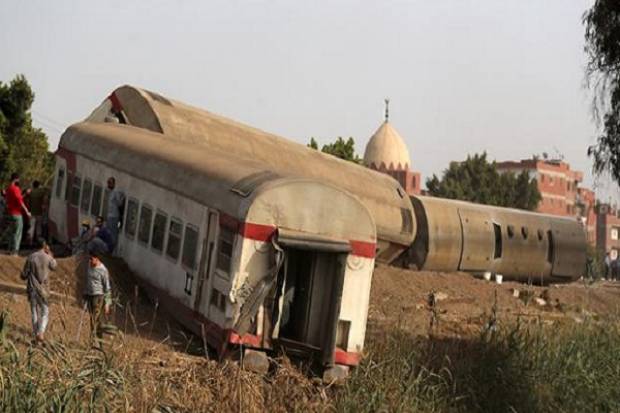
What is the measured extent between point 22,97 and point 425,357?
80.2 ft

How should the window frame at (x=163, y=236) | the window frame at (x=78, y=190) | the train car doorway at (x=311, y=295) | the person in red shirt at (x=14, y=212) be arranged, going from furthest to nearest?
1. the window frame at (x=78, y=190)
2. the person in red shirt at (x=14, y=212)
3. the window frame at (x=163, y=236)
4. the train car doorway at (x=311, y=295)

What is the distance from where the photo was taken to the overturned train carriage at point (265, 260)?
Answer: 13156 mm

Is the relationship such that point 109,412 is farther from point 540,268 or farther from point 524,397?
point 540,268

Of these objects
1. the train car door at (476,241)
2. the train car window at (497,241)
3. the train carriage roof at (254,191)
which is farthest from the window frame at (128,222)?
the train car window at (497,241)

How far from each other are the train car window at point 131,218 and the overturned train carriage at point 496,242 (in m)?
10.8

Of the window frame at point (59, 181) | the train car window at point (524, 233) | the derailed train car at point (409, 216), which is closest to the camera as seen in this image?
the window frame at point (59, 181)

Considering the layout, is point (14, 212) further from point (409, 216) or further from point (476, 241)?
point (476, 241)

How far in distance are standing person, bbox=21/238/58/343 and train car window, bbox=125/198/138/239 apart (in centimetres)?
406

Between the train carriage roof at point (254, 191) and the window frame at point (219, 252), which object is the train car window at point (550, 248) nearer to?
the train carriage roof at point (254, 191)

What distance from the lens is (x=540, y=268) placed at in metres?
29.5

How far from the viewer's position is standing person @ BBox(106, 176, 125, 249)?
17.2 meters

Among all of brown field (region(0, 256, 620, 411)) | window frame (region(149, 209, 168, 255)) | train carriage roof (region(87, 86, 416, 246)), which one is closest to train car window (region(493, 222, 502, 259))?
train carriage roof (region(87, 86, 416, 246))

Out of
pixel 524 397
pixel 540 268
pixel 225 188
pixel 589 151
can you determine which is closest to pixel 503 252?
pixel 540 268

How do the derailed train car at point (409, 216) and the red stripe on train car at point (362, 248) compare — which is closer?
the red stripe on train car at point (362, 248)
